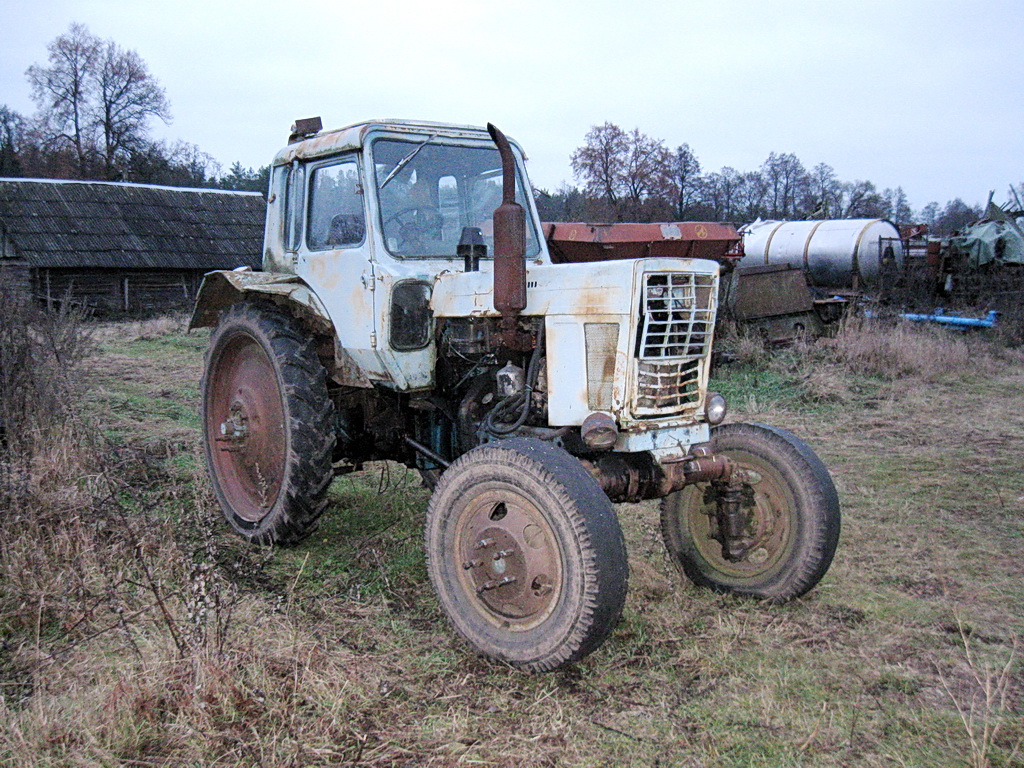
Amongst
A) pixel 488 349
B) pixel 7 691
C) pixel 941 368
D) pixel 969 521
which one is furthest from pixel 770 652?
pixel 941 368

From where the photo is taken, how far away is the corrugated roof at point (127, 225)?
20.8 metres

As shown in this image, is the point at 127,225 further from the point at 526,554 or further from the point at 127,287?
the point at 526,554

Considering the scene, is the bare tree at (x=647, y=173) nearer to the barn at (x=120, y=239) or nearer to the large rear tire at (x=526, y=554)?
the barn at (x=120, y=239)

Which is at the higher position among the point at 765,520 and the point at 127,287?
the point at 127,287

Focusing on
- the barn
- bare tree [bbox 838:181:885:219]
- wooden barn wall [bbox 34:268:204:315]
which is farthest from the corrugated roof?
bare tree [bbox 838:181:885:219]

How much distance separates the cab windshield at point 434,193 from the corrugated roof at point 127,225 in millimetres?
16739

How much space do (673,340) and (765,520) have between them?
1.00 metres

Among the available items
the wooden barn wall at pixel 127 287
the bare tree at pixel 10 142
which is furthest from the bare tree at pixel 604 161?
the bare tree at pixel 10 142

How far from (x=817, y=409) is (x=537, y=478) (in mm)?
6466

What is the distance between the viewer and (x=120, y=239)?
2192 centimetres

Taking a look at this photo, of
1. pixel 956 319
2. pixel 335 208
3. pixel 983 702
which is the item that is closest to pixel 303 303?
pixel 335 208

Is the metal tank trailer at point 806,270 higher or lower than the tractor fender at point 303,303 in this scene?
higher

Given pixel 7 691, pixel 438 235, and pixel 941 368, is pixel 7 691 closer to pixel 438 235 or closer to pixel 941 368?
pixel 438 235

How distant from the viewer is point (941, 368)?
10414mm
